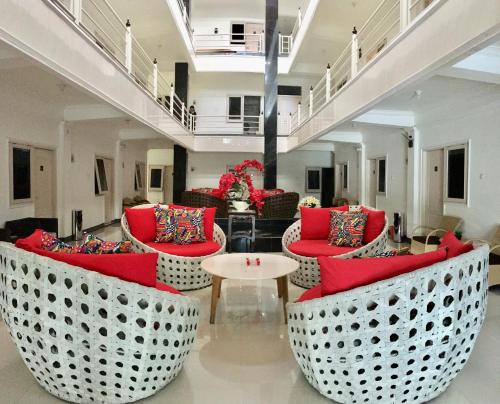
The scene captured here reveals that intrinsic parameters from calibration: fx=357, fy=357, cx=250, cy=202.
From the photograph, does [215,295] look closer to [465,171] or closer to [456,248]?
[456,248]

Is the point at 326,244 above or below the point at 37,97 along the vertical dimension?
below

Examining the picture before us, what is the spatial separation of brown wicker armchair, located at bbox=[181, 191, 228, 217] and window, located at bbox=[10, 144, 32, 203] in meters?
3.10

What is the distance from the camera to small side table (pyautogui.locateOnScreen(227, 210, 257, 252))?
15.8 ft

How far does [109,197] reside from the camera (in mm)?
9188

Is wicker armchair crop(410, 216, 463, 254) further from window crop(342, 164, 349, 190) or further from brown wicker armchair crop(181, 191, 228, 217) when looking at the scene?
window crop(342, 164, 349, 190)

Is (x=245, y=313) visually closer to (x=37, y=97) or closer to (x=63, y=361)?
(x=63, y=361)

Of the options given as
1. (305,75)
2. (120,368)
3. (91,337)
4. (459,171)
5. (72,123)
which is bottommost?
(120,368)

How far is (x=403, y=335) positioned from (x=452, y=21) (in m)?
2.31

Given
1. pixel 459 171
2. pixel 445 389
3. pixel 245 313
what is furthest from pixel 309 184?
pixel 445 389

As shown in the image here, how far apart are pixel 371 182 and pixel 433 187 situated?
8.94ft

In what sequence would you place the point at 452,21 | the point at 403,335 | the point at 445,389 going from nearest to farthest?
the point at 403,335
the point at 445,389
the point at 452,21

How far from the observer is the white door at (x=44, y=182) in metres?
5.95

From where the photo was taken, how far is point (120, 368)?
1.74 metres

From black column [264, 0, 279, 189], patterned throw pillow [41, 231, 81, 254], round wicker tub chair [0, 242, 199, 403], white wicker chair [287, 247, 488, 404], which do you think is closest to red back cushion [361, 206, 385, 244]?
white wicker chair [287, 247, 488, 404]
